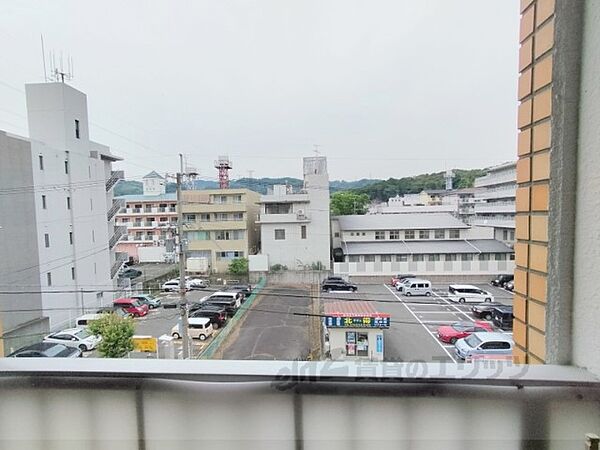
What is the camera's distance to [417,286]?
173cm

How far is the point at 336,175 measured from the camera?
1.65 metres

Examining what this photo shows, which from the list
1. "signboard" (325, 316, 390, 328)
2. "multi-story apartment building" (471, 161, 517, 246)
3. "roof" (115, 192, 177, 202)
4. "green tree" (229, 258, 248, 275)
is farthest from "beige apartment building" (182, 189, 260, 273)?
"multi-story apartment building" (471, 161, 517, 246)

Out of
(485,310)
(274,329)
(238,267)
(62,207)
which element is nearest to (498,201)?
(485,310)

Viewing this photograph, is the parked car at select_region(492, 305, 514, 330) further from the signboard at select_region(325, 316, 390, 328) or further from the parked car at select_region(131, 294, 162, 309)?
the parked car at select_region(131, 294, 162, 309)

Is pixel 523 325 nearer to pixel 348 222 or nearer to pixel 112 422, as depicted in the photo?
pixel 112 422

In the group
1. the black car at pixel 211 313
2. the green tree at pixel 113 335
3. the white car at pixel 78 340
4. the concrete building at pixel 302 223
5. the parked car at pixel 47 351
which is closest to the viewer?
the parked car at pixel 47 351

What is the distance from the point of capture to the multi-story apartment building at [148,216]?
1.57 meters

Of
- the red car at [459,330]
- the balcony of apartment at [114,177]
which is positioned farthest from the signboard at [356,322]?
the balcony of apartment at [114,177]

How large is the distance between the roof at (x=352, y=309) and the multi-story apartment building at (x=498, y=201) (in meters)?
0.71

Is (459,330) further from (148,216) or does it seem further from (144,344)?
(148,216)

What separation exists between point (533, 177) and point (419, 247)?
133 cm

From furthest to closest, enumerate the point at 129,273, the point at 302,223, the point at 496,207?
the point at 302,223 → the point at 129,273 → the point at 496,207

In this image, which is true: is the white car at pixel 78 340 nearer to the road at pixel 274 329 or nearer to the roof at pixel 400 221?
the road at pixel 274 329

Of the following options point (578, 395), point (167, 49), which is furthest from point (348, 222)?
point (578, 395)
